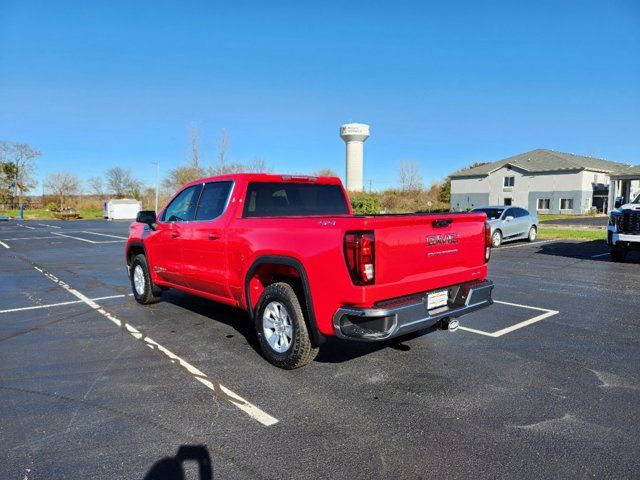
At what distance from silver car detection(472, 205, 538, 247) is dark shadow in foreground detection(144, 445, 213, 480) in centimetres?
1512

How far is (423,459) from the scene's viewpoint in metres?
2.85

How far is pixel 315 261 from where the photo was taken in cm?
379

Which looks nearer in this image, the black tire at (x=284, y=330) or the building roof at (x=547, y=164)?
the black tire at (x=284, y=330)

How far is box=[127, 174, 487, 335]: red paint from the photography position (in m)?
3.59

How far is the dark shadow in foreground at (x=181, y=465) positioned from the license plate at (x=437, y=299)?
217 cm

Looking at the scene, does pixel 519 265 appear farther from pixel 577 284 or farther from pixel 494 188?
pixel 494 188

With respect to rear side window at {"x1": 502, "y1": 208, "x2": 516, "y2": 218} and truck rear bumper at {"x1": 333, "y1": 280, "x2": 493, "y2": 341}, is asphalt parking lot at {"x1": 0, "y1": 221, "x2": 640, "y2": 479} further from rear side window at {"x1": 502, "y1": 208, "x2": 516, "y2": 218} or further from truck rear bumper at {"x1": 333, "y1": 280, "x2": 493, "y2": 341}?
rear side window at {"x1": 502, "y1": 208, "x2": 516, "y2": 218}

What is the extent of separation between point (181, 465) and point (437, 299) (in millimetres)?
2487

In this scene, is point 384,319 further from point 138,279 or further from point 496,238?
point 496,238

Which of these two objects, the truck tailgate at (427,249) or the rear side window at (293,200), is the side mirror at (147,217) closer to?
the rear side window at (293,200)

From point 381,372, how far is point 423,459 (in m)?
1.45

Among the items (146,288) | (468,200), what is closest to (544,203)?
(468,200)

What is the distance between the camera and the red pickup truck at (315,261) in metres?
3.60

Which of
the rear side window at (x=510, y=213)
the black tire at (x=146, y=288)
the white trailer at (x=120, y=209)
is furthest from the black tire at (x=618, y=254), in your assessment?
the white trailer at (x=120, y=209)
